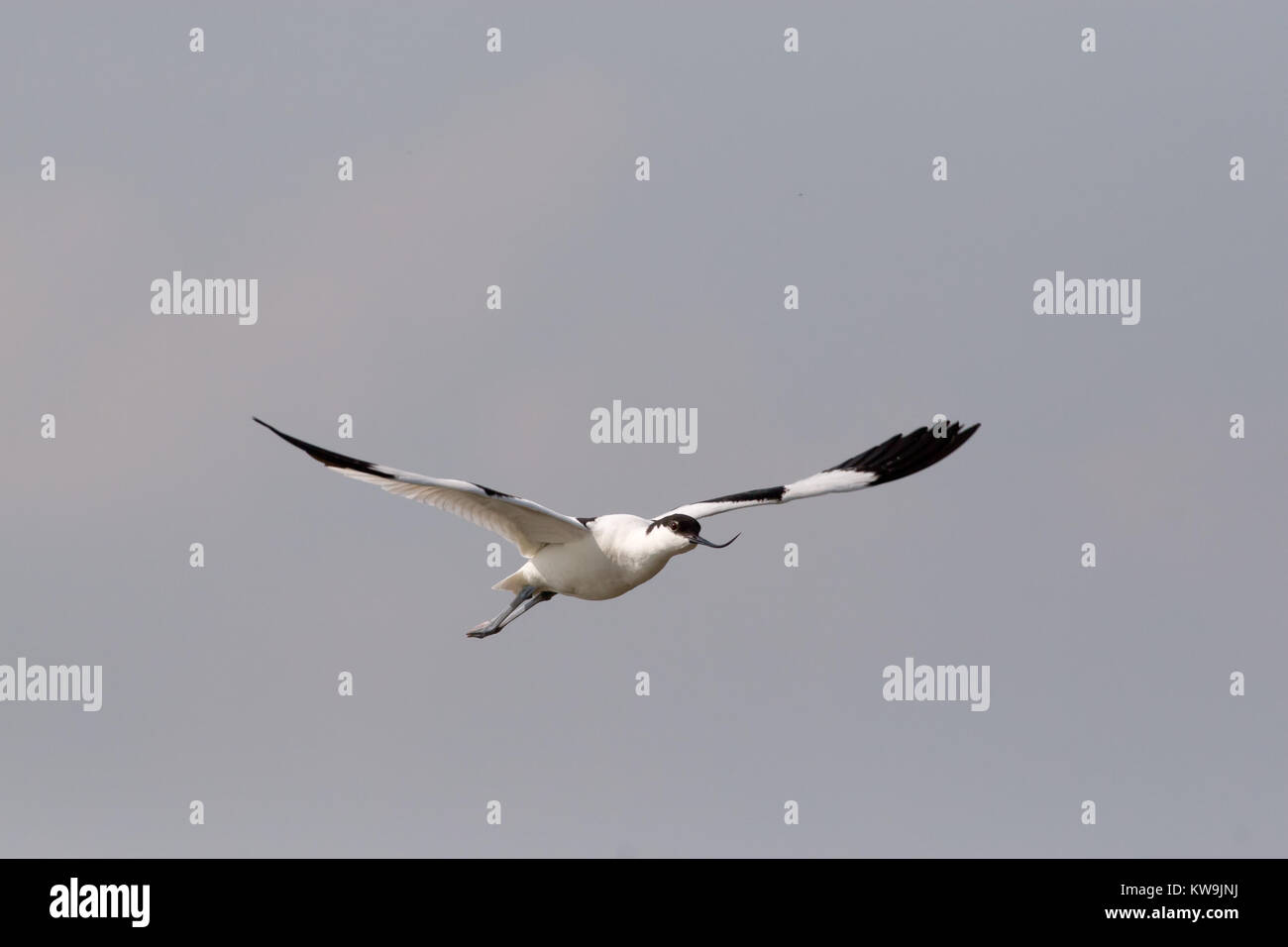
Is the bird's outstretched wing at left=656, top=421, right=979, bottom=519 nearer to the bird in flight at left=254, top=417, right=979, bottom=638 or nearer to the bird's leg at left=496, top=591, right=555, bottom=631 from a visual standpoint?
the bird in flight at left=254, top=417, right=979, bottom=638

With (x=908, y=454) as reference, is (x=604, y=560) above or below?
below

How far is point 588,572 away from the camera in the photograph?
3186cm

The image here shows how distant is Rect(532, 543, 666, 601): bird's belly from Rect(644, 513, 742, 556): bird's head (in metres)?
0.64

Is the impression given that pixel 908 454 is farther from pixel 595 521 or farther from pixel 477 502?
pixel 477 502

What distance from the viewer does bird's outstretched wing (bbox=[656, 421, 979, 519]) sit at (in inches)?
1250

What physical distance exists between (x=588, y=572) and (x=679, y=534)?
7.10 feet

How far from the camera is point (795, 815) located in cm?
3706

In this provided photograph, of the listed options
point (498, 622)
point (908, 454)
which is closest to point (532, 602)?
point (498, 622)

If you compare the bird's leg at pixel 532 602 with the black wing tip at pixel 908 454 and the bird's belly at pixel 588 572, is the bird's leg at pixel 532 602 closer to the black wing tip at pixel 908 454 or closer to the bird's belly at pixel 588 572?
the bird's belly at pixel 588 572

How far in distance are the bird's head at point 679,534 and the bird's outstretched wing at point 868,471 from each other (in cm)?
97

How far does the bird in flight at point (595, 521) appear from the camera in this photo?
1188 inches

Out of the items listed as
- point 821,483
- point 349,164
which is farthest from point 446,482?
point 349,164

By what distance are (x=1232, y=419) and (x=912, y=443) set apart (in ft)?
33.0

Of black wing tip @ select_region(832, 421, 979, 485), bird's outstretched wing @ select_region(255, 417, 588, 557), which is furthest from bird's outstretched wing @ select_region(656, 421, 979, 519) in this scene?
bird's outstretched wing @ select_region(255, 417, 588, 557)
